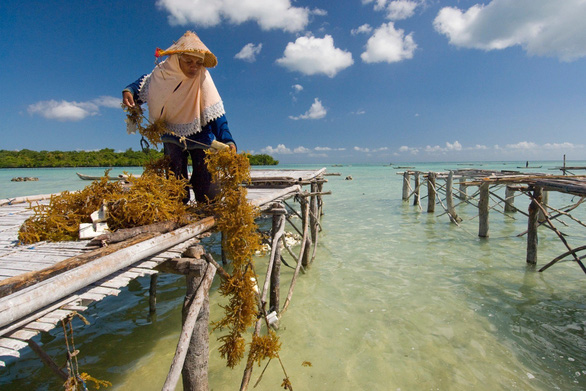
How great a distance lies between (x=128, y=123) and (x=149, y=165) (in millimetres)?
560

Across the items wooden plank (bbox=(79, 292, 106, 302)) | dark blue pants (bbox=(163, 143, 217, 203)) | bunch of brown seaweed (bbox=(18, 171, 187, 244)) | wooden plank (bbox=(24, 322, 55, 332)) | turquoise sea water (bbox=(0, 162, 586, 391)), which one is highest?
dark blue pants (bbox=(163, 143, 217, 203))

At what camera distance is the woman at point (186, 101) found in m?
3.29

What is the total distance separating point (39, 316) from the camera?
1.62m

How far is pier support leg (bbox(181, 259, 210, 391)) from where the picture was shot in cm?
289

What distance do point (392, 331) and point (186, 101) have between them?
466 cm

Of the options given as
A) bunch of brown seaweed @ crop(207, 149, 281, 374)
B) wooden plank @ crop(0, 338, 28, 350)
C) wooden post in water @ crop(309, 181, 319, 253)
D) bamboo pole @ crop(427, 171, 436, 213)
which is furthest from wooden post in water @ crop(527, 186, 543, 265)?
wooden plank @ crop(0, 338, 28, 350)

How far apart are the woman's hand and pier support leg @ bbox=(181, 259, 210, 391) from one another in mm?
2002

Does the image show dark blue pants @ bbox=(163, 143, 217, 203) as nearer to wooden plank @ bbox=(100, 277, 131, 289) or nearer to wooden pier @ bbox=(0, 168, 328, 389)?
wooden pier @ bbox=(0, 168, 328, 389)

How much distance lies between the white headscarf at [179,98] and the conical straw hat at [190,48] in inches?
4.8

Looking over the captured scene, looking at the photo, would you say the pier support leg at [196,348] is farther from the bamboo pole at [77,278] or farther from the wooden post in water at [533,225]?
the wooden post in water at [533,225]

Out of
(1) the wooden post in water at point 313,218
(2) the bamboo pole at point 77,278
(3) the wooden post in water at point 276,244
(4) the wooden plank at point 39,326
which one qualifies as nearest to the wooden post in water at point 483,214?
(1) the wooden post in water at point 313,218

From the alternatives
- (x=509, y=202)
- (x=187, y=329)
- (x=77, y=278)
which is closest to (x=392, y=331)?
(x=187, y=329)

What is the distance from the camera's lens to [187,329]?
101 inches

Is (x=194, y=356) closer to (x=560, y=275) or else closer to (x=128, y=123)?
(x=128, y=123)
